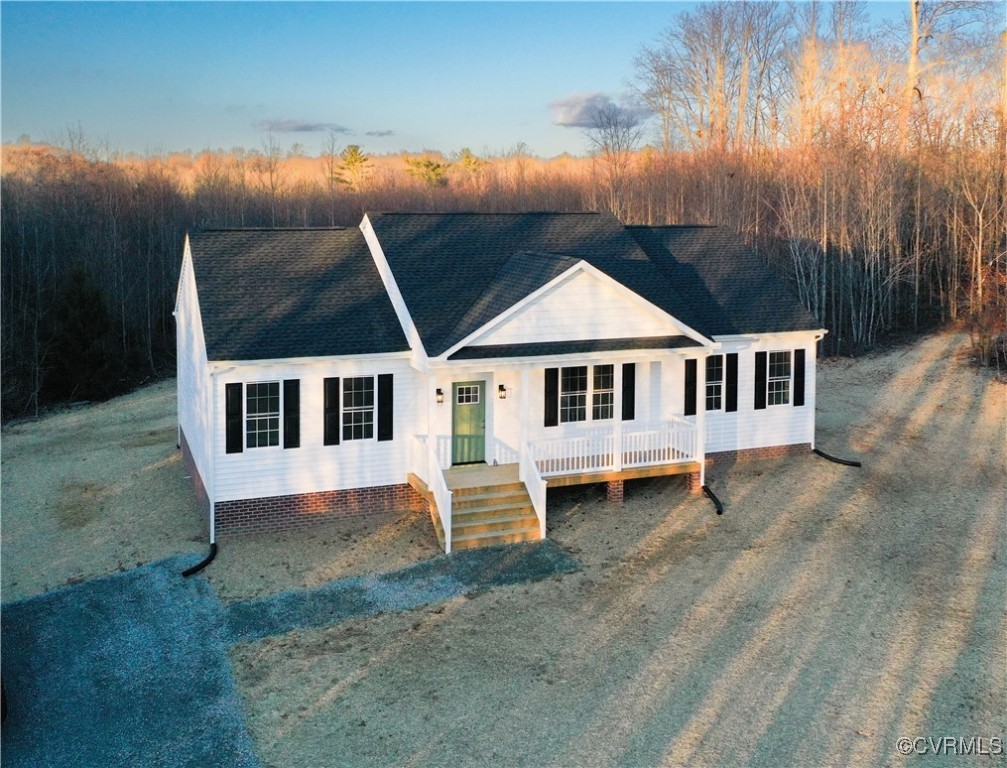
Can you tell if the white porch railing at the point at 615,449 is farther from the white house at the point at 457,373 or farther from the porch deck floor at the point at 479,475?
the porch deck floor at the point at 479,475

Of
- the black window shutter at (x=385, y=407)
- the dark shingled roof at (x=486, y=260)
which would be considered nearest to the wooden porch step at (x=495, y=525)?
the black window shutter at (x=385, y=407)

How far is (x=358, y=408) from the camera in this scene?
52.5ft

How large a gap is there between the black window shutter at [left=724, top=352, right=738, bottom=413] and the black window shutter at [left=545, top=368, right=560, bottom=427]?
3.96 m

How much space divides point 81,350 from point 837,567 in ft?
89.8

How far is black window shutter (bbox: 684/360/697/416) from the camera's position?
1777 cm

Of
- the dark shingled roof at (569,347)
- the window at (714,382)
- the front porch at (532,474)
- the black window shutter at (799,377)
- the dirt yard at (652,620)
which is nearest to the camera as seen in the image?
the dirt yard at (652,620)

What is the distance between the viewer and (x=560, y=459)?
16.5 metres

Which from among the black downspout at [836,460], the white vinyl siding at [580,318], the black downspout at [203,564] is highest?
the white vinyl siding at [580,318]

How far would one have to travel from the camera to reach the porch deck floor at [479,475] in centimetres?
1570

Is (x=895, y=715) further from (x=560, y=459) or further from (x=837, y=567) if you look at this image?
(x=560, y=459)

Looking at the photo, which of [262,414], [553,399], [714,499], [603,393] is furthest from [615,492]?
[262,414]

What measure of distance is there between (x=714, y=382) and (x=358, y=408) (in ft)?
24.8

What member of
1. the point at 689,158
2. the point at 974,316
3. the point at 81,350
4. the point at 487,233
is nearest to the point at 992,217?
the point at 974,316

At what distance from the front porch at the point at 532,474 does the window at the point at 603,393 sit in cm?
37
